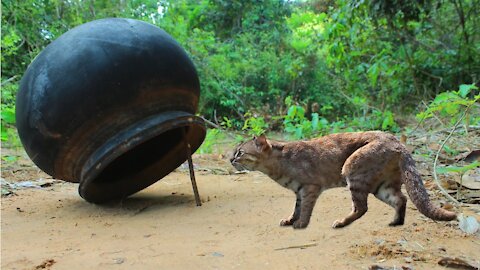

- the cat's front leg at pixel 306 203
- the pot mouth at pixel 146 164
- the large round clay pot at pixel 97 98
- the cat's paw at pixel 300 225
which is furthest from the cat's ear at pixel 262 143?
the pot mouth at pixel 146 164

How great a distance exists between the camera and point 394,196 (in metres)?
2.66

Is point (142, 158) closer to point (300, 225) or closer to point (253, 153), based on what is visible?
point (253, 153)

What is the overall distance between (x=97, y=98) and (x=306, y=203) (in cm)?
202

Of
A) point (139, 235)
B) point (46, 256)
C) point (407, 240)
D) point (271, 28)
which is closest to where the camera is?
point (407, 240)

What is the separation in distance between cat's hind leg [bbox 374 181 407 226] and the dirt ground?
0.67ft

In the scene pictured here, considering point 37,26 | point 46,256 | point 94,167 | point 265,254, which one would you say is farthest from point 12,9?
point 265,254

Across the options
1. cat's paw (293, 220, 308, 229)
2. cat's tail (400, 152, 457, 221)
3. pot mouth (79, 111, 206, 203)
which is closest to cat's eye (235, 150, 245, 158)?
cat's paw (293, 220, 308, 229)

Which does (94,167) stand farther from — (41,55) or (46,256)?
(41,55)

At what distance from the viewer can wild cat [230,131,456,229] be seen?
A: 8.30ft

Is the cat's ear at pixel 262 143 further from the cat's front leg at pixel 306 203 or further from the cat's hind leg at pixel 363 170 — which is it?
the cat's hind leg at pixel 363 170

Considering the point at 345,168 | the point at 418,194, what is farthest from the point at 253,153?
the point at 418,194

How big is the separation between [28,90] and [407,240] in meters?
3.17

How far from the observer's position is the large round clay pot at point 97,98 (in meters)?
3.85

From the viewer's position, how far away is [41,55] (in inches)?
161
